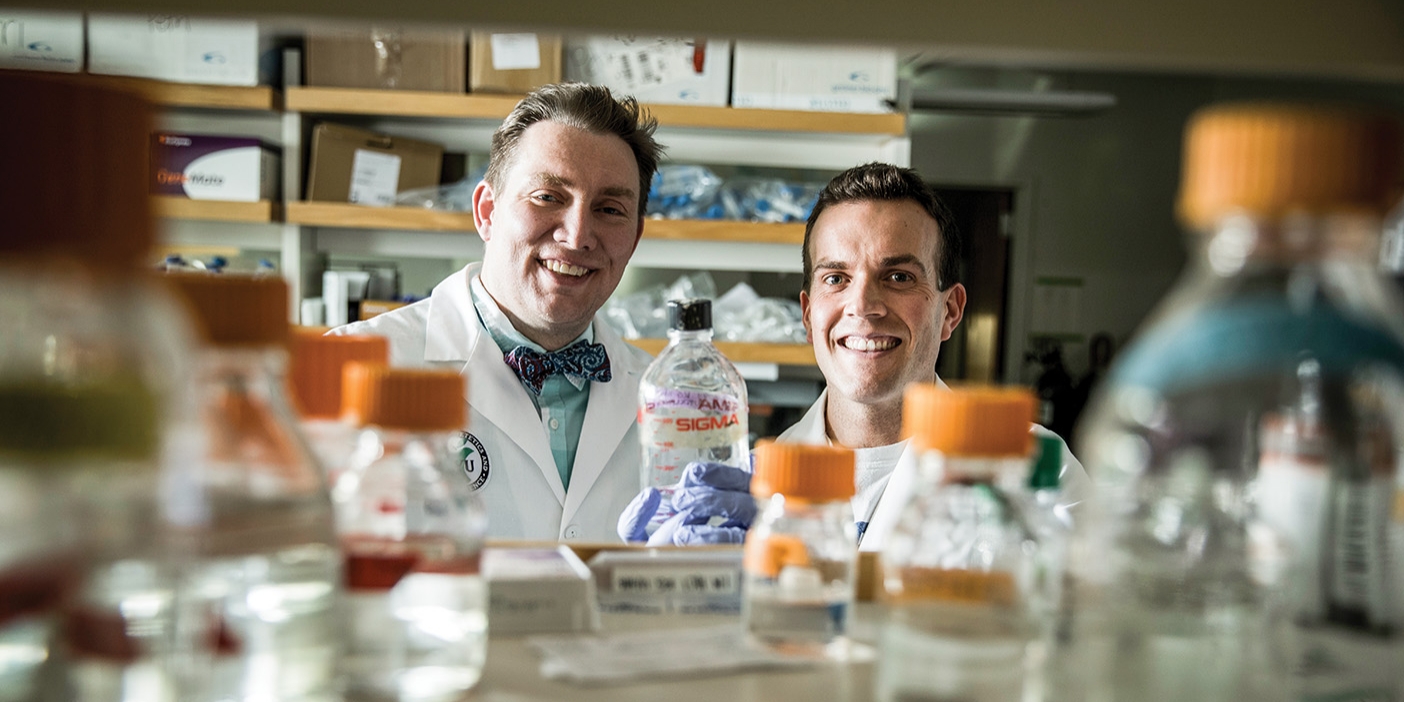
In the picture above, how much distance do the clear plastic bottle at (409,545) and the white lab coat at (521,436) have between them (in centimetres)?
131

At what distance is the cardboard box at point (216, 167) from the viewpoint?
10.0 ft

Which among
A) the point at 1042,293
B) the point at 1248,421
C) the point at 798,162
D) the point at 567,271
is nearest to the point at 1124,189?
the point at 1042,293

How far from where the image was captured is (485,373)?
209cm

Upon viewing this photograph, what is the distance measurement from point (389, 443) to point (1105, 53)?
1.37 feet

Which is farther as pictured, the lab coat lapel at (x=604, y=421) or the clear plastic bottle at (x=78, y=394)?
the lab coat lapel at (x=604, y=421)

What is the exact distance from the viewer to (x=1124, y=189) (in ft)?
22.6

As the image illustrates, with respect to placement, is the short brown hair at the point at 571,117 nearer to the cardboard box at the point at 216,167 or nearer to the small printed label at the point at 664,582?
the cardboard box at the point at 216,167

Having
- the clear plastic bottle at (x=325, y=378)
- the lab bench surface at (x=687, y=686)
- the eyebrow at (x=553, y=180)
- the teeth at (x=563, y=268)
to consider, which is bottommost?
the lab bench surface at (x=687, y=686)

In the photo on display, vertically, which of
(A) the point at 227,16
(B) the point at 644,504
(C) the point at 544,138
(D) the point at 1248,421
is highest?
(C) the point at 544,138

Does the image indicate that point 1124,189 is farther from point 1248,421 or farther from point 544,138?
point 1248,421

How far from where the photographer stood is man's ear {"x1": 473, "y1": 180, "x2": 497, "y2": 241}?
228 cm

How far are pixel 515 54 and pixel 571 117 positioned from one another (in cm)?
108

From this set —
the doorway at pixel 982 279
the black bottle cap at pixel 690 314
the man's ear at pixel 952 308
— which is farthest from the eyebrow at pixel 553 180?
the doorway at pixel 982 279

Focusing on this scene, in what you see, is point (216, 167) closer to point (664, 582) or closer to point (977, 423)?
point (664, 582)
